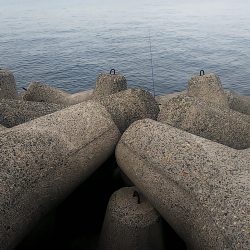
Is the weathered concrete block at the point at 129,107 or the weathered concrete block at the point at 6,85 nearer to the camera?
the weathered concrete block at the point at 129,107

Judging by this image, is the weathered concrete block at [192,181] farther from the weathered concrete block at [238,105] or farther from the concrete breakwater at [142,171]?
the weathered concrete block at [238,105]

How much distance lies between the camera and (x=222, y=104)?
809 centimetres

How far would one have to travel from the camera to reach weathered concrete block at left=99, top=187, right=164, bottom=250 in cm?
454

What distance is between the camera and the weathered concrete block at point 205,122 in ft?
18.3

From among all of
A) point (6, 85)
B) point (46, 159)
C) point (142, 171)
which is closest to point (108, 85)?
point (6, 85)

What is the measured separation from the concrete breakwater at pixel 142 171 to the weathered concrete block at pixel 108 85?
265cm

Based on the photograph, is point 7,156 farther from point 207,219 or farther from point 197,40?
point 197,40

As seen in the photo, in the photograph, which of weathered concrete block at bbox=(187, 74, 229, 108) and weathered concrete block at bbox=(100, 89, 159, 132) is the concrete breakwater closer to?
weathered concrete block at bbox=(100, 89, 159, 132)

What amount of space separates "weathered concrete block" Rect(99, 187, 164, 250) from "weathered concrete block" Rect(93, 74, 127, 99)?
4.25m

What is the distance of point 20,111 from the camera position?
619cm

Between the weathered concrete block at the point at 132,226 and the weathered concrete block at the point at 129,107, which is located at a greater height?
the weathered concrete block at the point at 129,107

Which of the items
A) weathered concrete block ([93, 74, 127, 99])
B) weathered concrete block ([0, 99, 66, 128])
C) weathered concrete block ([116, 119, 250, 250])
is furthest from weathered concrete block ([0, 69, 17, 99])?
weathered concrete block ([116, 119, 250, 250])

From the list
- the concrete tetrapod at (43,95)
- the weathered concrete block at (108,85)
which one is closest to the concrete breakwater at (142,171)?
the weathered concrete block at (108,85)

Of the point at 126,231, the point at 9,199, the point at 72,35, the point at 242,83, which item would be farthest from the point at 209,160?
the point at 72,35
